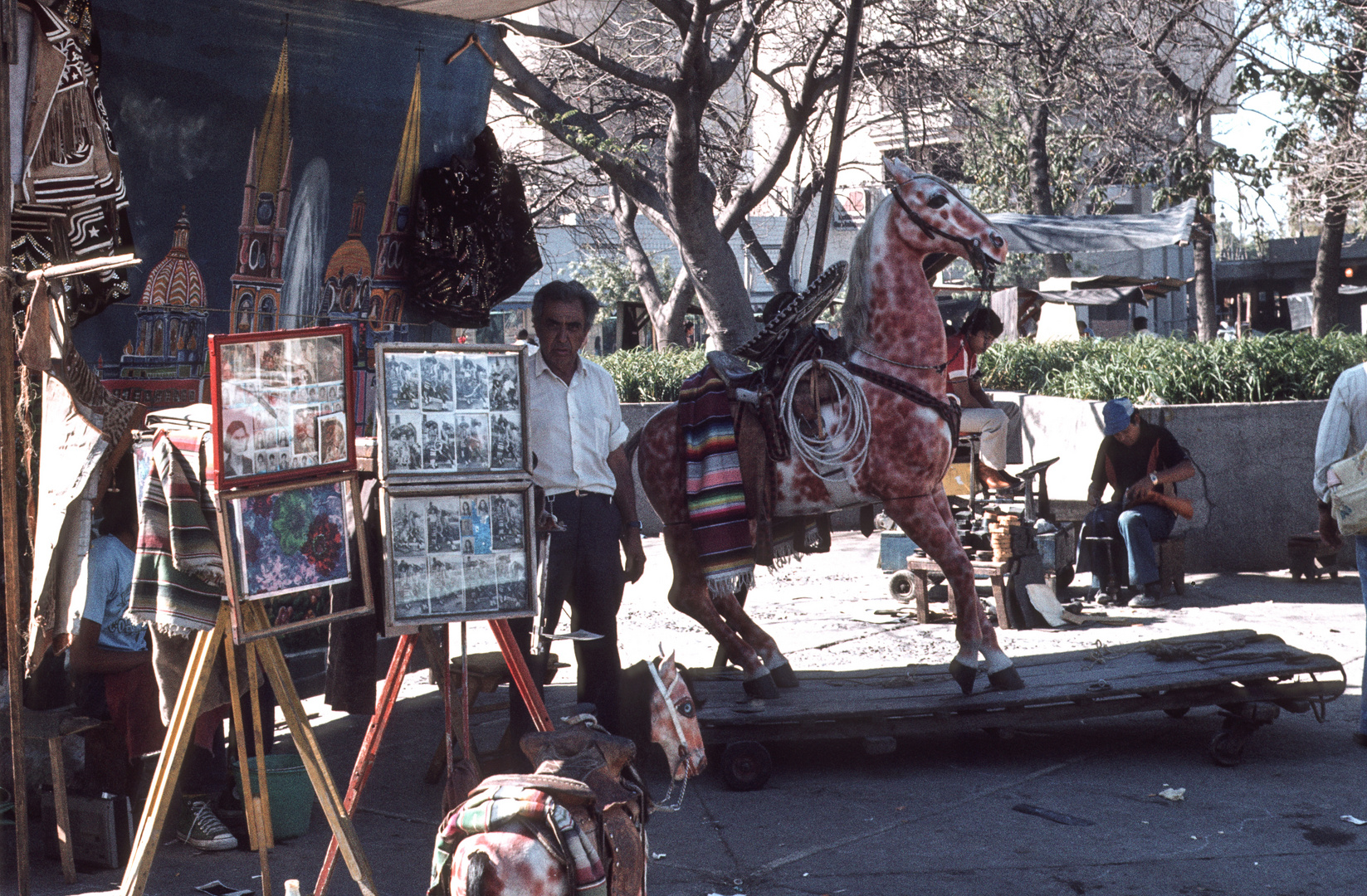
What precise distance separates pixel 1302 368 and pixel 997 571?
383cm

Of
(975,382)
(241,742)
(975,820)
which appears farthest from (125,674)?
(975,382)

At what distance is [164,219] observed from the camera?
18.6 feet

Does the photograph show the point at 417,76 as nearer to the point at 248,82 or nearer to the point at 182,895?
the point at 248,82

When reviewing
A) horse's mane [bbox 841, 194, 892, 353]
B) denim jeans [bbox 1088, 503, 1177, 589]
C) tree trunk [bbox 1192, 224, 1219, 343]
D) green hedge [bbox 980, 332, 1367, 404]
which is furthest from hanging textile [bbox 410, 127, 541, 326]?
tree trunk [bbox 1192, 224, 1219, 343]

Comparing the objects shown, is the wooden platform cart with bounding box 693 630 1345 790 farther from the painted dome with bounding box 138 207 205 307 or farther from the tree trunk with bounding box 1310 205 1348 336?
the tree trunk with bounding box 1310 205 1348 336

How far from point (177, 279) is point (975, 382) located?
17.9 feet

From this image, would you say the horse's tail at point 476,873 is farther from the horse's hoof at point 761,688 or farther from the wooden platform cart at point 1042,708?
the horse's hoof at point 761,688

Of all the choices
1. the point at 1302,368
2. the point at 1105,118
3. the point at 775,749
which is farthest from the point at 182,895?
the point at 1105,118

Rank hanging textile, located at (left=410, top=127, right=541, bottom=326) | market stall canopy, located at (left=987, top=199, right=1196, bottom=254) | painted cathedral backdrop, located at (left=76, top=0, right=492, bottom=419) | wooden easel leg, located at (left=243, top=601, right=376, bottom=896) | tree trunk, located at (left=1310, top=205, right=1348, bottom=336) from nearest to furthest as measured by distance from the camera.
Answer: wooden easel leg, located at (left=243, top=601, right=376, bottom=896) → painted cathedral backdrop, located at (left=76, top=0, right=492, bottom=419) → hanging textile, located at (left=410, top=127, right=541, bottom=326) → market stall canopy, located at (left=987, top=199, right=1196, bottom=254) → tree trunk, located at (left=1310, top=205, right=1348, bottom=336)

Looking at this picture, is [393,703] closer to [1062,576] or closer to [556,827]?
[556,827]

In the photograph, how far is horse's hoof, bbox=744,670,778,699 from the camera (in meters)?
5.90

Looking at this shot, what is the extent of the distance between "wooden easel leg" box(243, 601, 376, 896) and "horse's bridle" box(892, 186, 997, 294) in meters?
3.52

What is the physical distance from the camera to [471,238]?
6965mm

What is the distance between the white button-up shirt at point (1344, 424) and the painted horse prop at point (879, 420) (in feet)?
5.26
